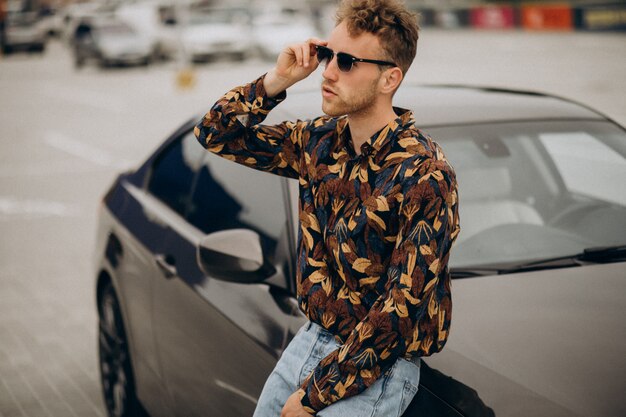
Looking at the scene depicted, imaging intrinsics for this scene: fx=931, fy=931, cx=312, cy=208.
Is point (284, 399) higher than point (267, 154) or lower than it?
lower

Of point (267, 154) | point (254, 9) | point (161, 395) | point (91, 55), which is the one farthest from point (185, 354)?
point (254, 9)

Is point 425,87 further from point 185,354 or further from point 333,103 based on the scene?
point 333,103

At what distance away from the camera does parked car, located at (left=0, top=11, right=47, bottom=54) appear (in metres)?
38.8

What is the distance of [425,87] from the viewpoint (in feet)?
13.3

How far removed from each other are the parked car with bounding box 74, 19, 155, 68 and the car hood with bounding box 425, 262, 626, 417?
2839cm

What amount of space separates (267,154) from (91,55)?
2913 centimetres

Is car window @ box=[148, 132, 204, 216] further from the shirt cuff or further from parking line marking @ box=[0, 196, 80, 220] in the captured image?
parking line marking @ box=[0, 196, 80, 220]

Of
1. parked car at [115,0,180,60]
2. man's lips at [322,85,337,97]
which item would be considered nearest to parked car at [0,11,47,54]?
parked car at [115,0,180,60]

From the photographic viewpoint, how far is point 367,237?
2186mm

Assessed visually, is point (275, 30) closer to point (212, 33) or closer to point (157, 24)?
point (212, 33)

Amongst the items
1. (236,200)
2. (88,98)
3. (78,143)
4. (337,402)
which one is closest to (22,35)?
(88,98)

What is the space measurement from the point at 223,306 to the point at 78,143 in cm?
1177

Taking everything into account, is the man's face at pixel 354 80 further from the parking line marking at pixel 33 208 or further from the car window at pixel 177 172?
the parking line marking at pixel 33 208

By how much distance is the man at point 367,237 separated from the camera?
2.09 metres
